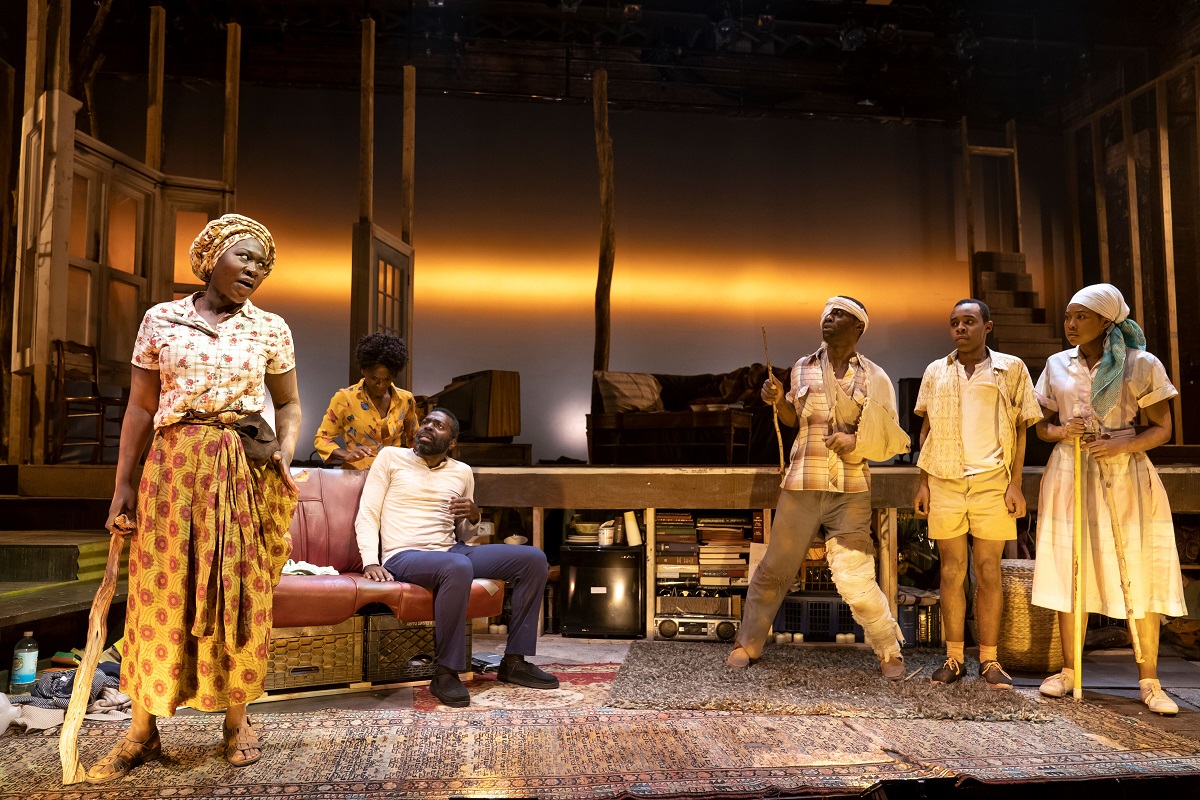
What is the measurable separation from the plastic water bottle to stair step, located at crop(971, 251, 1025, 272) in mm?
10649

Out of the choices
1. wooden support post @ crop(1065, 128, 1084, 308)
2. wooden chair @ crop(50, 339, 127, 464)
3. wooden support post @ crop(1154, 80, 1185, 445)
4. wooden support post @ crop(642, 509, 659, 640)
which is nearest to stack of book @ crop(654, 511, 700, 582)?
wooden support post @ crop(642, 509, 659, 640)

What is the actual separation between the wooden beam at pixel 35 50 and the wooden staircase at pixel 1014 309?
9.68 meters

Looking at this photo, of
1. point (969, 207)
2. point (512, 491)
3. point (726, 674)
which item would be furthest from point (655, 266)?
point (726, 674)

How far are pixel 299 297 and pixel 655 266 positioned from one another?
4.28 m

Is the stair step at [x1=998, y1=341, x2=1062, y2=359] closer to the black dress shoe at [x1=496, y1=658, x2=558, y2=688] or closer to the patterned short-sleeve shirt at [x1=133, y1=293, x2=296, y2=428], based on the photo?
the black dress shoe at [x1=496, y1=658, x2=558, y2=688]

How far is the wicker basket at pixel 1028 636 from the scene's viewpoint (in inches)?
197

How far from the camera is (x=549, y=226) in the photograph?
11.3 meters

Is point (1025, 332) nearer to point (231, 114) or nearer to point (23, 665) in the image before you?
point (231, 114)

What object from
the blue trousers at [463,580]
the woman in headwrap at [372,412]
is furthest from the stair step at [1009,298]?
the blue trousers at [463,580]

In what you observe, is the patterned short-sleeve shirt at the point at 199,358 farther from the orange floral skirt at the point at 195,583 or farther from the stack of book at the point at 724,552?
the stack of book at the point at 724,552

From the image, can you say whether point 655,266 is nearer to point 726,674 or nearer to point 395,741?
point 726,674

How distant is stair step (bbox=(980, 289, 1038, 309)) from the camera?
11.3 meters

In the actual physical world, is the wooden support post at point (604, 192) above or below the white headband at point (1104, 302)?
above

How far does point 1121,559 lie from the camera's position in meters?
4.32
